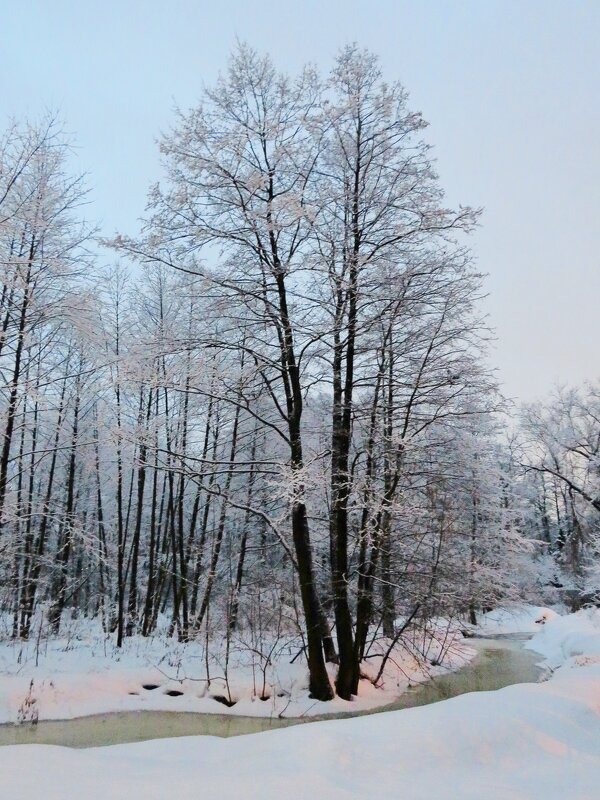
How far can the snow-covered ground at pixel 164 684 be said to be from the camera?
8.23 metres

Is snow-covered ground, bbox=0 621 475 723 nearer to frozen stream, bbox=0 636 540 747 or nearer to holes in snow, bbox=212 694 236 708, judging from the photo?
holes in snow, bbox=212 694 236 708

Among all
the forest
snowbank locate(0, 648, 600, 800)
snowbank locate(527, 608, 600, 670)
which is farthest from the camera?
snowbank locate(527, 608, 600, 670)

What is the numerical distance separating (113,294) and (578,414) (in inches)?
1030

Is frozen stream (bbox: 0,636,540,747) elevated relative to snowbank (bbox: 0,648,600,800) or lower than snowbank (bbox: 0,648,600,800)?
lower

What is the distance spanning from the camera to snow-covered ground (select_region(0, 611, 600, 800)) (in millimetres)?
3334

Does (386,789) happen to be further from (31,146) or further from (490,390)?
(31,146)

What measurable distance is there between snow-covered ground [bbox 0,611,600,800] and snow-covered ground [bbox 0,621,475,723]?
403 centimetres

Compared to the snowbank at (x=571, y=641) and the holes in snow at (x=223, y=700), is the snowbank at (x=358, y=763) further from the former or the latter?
the snowbank at (x=571, y=641)

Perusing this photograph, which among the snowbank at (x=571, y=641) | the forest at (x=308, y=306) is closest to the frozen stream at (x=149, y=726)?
the forest at (x=308, y=306)

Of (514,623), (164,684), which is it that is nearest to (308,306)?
(164,684)

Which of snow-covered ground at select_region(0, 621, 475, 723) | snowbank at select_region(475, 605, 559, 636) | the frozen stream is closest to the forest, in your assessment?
snow-covered ground at select_region(0, 621, 475, 723)

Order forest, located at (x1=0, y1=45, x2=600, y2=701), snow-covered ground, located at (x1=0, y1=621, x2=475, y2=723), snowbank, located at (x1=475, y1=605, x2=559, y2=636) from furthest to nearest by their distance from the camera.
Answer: snowbank, located at (x1=475, y1=605, x2=559, y2=636)
forest, located at (x1=0, y1=45, x2=600, y2=701)
snow-covered ground, located at (x1=0, y1=621, x2=475, y2=723)

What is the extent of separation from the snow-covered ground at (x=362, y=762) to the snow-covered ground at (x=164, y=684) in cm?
403

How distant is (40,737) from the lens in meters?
6.95
